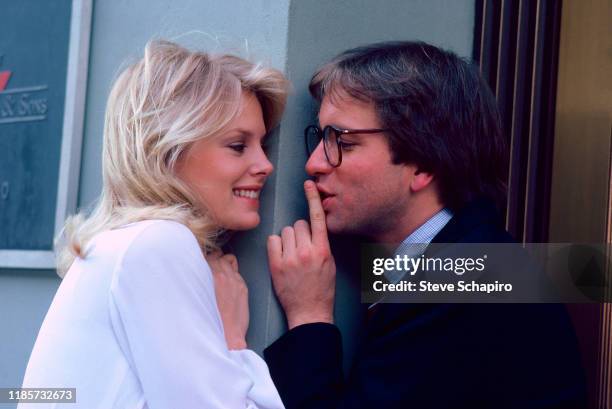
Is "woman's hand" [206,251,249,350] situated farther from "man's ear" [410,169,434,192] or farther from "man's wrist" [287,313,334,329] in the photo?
"man's ear" [410,169,434,192]

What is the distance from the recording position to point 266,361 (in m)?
2.94

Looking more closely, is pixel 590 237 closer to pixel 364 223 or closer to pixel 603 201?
pixel 603 201

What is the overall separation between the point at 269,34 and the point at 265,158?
16.4 inches

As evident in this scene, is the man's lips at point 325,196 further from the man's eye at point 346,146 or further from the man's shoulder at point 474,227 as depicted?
the man's shoulder at point 474,227

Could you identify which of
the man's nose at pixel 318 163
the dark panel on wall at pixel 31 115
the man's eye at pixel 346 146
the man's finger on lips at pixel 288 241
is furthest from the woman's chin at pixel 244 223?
the dark panel on wall at pixel 31 115

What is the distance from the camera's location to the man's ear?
10.1 feet

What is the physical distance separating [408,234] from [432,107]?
0.40 metres

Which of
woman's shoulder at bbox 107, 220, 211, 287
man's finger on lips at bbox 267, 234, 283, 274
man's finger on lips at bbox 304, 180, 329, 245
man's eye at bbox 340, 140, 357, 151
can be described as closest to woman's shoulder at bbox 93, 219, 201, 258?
woman's shoulder at bbox 107, 220, 211, 287

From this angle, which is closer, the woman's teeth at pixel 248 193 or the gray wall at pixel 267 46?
the woman's teeth at pixel 248 193

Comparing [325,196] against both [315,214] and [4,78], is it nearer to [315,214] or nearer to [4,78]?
[315,214]

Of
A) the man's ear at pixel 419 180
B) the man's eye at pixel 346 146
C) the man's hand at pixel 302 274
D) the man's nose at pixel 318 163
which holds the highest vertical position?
the man's eye at pixel 346 146

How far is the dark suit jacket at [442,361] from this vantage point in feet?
8.92

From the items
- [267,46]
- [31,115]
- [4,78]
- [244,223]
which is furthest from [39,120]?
[244,223]

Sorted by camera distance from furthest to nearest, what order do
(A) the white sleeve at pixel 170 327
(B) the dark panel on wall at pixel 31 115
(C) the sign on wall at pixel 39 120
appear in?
(B) the dark panel on wall at pixel 31 115 < (C) the sign on wall at pixel 39 120 < (A) the white sleeve at pixel 170 327
